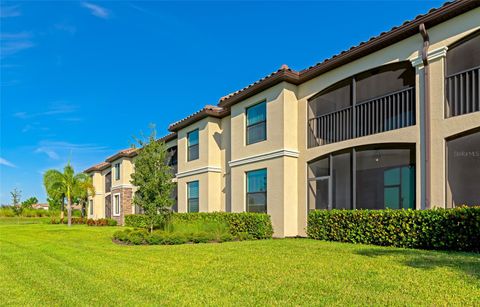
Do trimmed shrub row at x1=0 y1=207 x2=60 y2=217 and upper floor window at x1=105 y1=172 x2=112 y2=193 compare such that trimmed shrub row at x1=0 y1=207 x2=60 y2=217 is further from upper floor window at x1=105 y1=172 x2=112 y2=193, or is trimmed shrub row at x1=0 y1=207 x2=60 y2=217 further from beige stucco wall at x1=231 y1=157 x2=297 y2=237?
beige stucco wall at x1=231 y1=157 x2=297 y2=237

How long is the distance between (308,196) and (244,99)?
5600 mm

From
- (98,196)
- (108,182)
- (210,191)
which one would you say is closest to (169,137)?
(210,191)

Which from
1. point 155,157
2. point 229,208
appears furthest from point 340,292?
point 229,208

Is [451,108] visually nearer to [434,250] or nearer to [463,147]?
[463,147]

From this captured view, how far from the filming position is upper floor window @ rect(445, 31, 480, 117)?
10179mm

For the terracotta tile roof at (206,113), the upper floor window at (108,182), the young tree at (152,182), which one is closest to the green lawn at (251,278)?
the young tree at (152,182)

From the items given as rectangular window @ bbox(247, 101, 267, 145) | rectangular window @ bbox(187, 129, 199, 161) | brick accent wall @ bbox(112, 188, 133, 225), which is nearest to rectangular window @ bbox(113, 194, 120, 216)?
brick accent wall @ bbox(112, 188, 133, 225)

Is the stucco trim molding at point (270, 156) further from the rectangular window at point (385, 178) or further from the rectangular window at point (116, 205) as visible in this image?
the rectangular window at point (116, 205)

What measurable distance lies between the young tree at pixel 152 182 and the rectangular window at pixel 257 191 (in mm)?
3558

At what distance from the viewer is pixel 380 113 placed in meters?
12.7

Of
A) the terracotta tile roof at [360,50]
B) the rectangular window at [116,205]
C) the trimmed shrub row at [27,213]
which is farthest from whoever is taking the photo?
the trimmed shrub row at [27,213]

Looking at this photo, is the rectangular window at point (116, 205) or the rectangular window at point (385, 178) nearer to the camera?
the rectangular window at point (385, 178)

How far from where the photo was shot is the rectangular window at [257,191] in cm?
1608

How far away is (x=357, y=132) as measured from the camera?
13.2m
